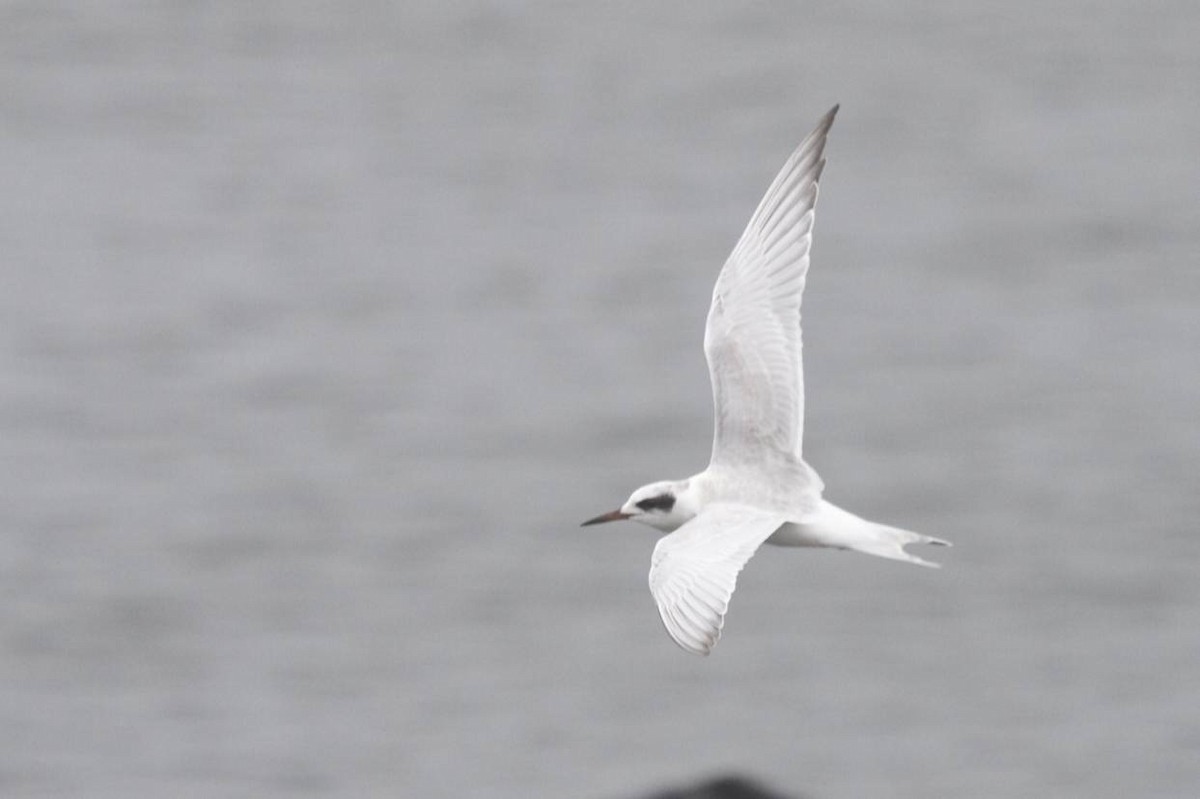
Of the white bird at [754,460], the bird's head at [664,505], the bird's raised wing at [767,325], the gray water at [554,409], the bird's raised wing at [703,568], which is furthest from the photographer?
the gray water at [554,409]

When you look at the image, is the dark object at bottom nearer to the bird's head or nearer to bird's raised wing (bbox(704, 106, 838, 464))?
the bird's head

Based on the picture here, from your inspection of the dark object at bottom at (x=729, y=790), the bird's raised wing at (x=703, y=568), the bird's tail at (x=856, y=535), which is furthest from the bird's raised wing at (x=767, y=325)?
the dark object at bottom at (x=729, y=790)

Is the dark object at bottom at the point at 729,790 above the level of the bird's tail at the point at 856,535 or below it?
below

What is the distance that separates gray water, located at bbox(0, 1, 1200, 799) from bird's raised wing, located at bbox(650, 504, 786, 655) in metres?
4.50

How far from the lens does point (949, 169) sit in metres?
18.6

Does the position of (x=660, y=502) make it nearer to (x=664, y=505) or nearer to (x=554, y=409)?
(x=664, y=505)

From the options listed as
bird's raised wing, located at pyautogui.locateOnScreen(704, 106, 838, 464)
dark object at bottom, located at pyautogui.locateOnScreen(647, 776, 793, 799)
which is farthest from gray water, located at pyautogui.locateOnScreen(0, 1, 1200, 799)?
dark object at bottom, located at pyautogui.locateOnScreen(647, 776, 793, 799)

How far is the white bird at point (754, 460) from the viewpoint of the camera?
23.1ft

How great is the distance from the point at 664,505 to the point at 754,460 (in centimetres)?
39

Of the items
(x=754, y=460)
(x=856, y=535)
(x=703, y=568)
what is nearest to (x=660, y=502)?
(x=754, y=460)

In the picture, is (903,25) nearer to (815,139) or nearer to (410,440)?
(410,440)

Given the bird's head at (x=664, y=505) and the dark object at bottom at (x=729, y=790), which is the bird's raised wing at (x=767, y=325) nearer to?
the bird's head at (x=664, y=505)

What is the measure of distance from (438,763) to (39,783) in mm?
2000

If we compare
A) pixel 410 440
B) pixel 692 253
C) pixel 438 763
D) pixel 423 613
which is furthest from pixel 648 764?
pixel 692 253
